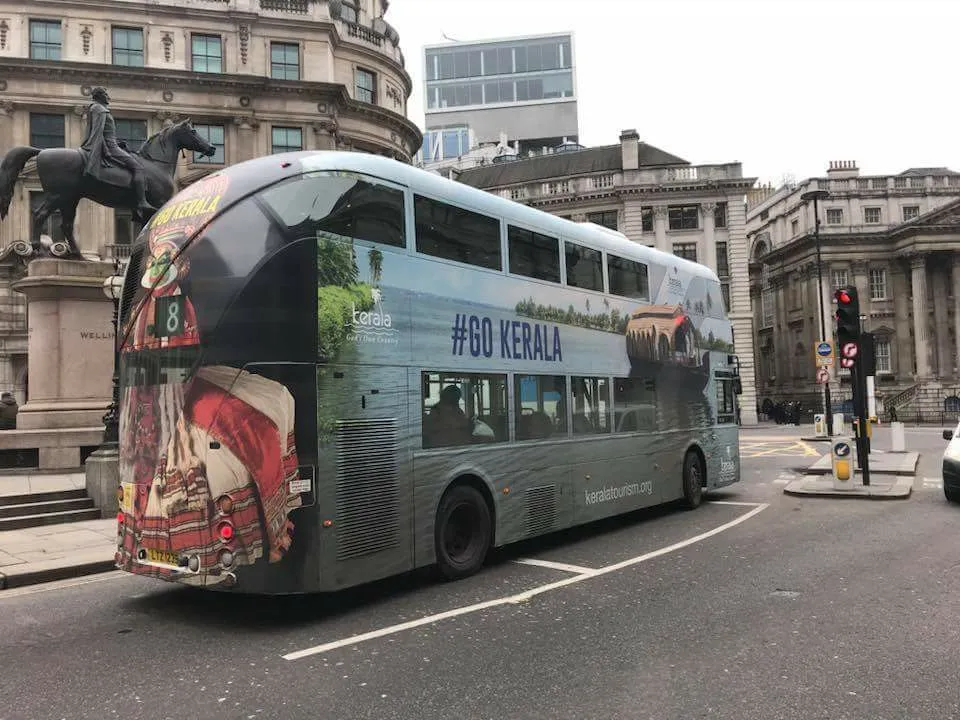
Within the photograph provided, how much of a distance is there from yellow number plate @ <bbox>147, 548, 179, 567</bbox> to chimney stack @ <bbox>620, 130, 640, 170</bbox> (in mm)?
54305

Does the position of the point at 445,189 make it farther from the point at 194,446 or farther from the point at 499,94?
the point at 499,94

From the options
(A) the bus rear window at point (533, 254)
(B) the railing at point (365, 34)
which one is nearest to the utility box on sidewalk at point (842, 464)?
(A) the bus rear window at point (533, 254)

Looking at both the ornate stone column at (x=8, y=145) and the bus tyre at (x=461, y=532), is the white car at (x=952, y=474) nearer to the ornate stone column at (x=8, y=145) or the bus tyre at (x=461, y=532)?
the bus tyre at (x=461, y=532)

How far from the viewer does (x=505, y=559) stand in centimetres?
923

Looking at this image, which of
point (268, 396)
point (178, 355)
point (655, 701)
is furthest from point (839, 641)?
point (178, 355)

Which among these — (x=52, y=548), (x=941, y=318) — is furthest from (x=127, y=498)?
(x=941, y=318)

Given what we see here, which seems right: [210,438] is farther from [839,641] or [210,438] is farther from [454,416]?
[839,641]

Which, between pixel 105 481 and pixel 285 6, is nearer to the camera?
pixel 105 481

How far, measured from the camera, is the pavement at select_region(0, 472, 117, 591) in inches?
338

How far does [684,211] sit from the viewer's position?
55.6 m

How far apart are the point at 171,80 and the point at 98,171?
28212 mm

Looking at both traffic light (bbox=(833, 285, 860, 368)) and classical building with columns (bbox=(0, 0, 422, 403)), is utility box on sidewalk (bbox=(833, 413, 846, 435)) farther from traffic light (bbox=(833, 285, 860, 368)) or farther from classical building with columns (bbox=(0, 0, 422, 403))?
classical building with columns (bbox=(0, 0, 422, 403))

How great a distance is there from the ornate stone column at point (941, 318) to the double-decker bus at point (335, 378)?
6514 cm

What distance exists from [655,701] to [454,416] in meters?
4.02
